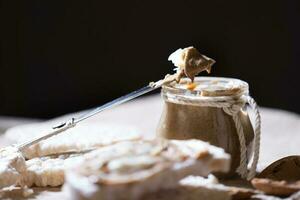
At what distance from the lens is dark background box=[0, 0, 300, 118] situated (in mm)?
2719

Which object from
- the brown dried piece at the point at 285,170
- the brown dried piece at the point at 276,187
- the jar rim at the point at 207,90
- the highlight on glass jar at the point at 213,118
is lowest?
the brown dried piece at the point at 285,170

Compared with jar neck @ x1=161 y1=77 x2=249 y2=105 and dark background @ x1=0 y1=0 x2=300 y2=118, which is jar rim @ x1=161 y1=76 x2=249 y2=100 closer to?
jar neck @ x1=161 y1=77 x2=249 y2=105

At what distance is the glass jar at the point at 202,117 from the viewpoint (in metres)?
1.03

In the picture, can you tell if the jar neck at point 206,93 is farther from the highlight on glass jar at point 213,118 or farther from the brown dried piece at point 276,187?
the brown dried piece at point 276,187

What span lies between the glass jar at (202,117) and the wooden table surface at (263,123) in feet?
0.48

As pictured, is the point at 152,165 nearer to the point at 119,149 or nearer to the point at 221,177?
Result: the point at 119,149

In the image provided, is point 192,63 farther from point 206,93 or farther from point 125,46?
point 125,46

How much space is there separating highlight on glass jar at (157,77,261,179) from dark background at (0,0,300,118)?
5.38 ft

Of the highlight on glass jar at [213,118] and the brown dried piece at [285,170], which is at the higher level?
the highlight on glass jar at [213,118]

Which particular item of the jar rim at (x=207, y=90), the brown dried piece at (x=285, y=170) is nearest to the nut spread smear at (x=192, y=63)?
the jar rim at (x=207, y=90)

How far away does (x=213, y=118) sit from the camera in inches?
40.9

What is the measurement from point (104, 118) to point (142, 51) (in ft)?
3.73

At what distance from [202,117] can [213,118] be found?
0.02 m

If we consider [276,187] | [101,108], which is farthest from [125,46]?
[276,187]
